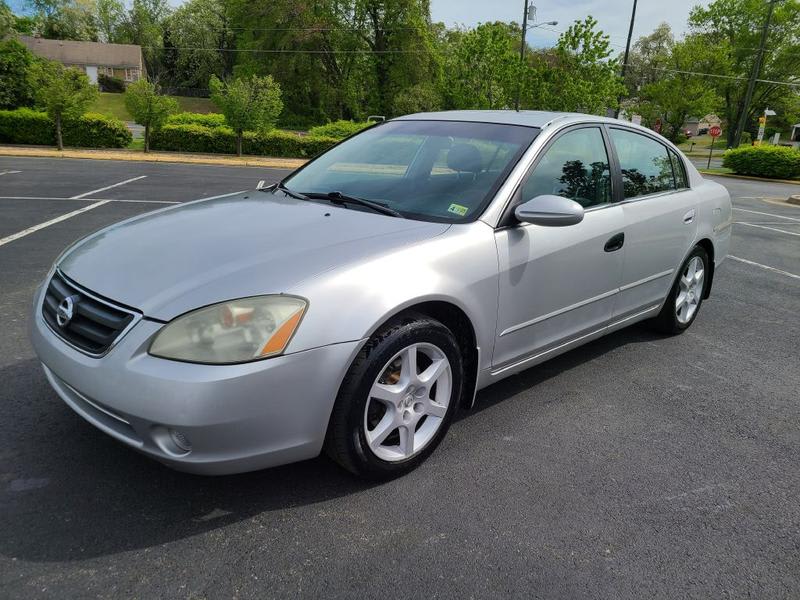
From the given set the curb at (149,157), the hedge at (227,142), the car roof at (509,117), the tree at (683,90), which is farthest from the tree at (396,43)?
the car roof at (509,117)

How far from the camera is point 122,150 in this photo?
21.8 meters

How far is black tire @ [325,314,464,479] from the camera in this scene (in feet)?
7.92

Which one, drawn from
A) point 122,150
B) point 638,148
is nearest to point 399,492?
point 638,148

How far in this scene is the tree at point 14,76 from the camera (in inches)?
1025

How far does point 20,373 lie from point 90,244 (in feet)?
3.59

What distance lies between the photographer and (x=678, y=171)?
4.55 m

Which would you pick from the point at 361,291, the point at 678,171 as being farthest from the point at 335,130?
the point at 361,291

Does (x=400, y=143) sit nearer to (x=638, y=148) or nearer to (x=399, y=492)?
(x=638, y=148)

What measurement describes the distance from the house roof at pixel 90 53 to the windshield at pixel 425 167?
81.6 meters

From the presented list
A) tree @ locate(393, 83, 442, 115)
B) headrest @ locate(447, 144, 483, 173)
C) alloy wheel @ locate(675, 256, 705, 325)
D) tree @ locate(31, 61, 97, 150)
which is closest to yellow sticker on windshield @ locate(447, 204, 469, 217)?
headrest @ locate(447, 144, 483, 173)

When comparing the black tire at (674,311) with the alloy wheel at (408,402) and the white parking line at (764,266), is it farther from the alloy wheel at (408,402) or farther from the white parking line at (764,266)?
the white parking line at (764,266)

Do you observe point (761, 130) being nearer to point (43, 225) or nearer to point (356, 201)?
point (43, 225)

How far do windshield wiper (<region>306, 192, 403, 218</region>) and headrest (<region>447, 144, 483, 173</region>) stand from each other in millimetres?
534

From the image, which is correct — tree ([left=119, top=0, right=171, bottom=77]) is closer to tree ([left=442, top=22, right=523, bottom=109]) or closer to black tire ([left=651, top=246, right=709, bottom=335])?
tree ([left=442, top=22, right=523, bottom=109])
